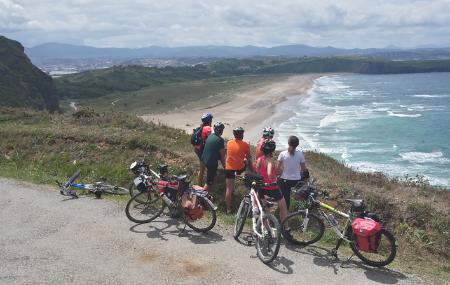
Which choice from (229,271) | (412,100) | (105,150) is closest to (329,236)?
(229,271)

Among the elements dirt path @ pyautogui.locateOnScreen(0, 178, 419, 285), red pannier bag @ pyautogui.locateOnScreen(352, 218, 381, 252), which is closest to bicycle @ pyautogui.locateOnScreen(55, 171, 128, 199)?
dirt path @ pyautogui.locateOnScreen(0, 178, 419, 285)

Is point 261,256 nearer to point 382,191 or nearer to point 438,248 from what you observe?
point 438,248

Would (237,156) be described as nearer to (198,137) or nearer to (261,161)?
(261,161)

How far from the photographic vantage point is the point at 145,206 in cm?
1132

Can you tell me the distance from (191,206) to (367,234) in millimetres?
3861

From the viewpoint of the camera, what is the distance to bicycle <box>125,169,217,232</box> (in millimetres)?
10227

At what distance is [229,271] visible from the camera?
8438mm

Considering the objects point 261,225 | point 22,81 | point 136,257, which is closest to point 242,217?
point 261,225

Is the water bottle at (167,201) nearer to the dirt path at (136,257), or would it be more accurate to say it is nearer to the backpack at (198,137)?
the dirt path at (136,257)

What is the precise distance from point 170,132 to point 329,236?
12077 mm

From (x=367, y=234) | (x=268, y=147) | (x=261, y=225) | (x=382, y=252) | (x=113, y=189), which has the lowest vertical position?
(x=113, y=189)

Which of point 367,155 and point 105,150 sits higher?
point 105,150

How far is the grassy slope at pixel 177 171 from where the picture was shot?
11043 mm

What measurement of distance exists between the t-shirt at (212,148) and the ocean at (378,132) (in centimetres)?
2388
